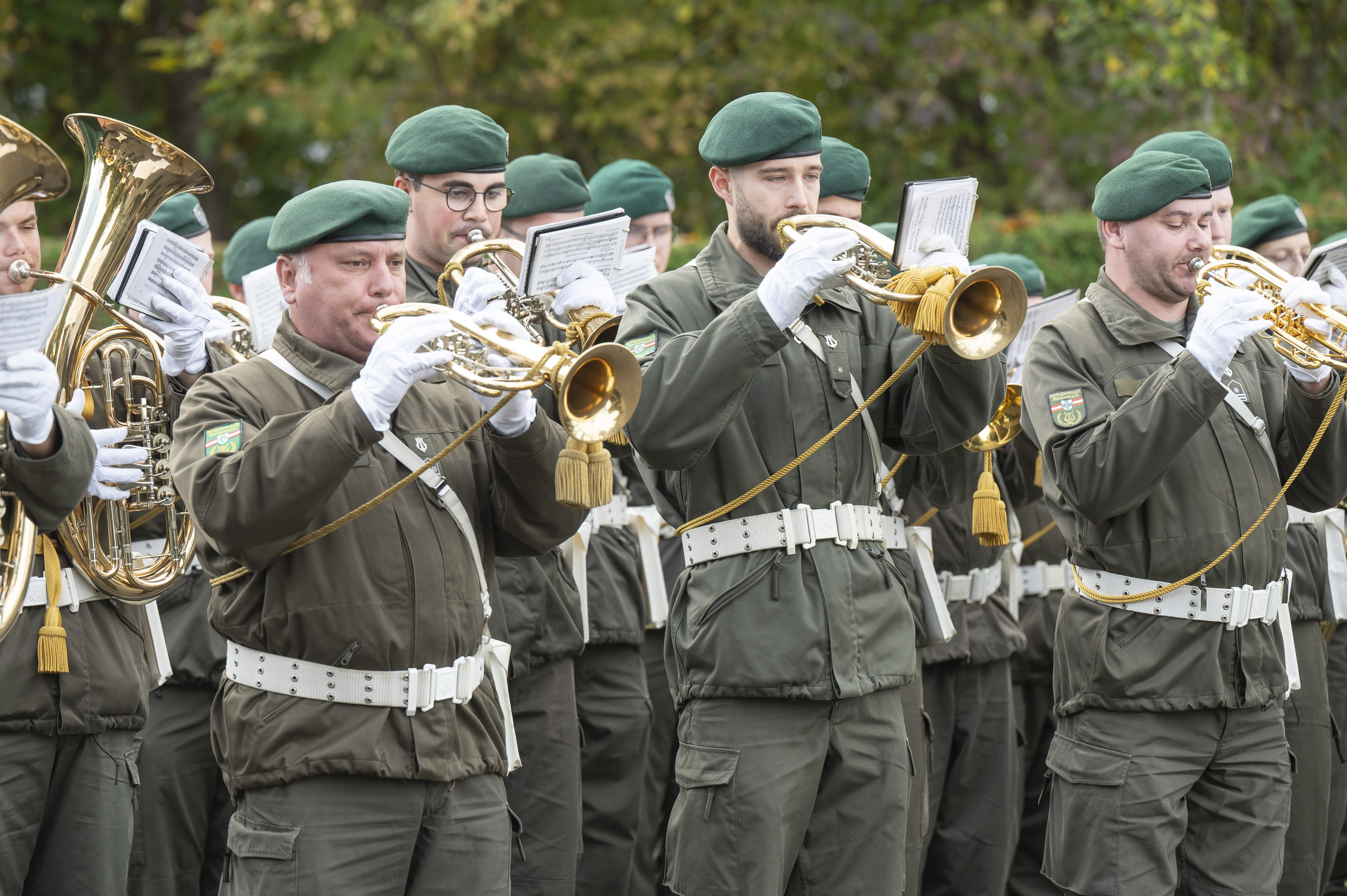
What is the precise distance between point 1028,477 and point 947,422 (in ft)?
7.55

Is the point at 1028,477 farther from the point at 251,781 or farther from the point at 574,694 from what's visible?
the point at 251,781

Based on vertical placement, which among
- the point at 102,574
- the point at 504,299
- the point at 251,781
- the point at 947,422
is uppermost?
the point at 504,299

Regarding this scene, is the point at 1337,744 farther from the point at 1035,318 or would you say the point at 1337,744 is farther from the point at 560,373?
the point at 560,373

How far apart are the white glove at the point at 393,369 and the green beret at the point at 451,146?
1.66 m

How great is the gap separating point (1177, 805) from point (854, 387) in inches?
64.1

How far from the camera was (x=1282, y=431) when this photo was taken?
5188 mm

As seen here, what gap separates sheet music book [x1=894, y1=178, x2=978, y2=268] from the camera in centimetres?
400

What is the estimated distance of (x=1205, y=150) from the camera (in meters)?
5.85

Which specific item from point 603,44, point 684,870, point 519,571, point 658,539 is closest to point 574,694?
point 519,571

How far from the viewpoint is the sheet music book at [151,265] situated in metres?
4.54

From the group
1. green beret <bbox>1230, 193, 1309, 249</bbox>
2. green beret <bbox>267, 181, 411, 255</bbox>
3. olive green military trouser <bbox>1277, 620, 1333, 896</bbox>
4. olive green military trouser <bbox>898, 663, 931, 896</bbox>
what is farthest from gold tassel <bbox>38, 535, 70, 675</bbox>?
green beret <bbox>1230, 193, 1309, 249</bbox>

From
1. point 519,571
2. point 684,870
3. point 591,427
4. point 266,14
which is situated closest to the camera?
point 591,427

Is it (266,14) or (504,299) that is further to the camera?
(266,14)

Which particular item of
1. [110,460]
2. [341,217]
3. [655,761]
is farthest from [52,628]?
[655,761]
